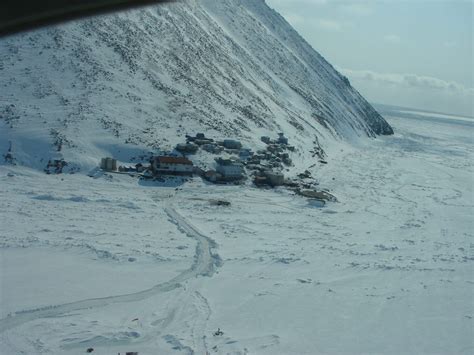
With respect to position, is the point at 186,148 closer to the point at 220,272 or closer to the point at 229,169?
the point at 229,169

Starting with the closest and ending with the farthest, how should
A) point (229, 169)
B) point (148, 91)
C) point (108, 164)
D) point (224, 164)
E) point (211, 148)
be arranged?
point (108, 164)
point (229, 169)
point (224, 164)
point (211, 148)
point (148, 91)

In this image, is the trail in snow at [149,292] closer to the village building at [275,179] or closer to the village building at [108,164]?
the village building at [108,164]

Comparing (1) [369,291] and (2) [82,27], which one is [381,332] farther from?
(2) [82,27]

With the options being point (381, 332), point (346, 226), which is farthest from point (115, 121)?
point (381, 332)

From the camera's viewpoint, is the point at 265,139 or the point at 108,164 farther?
the point at 265,139

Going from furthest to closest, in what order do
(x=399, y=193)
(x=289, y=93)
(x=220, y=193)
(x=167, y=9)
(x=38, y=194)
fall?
(x=289, y=93)
(x=167, y=9)
(x=399, y=193)
(x=220, y=193)
(x=38, y=194)

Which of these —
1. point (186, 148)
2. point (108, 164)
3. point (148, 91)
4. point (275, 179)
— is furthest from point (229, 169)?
point (148, 91)
